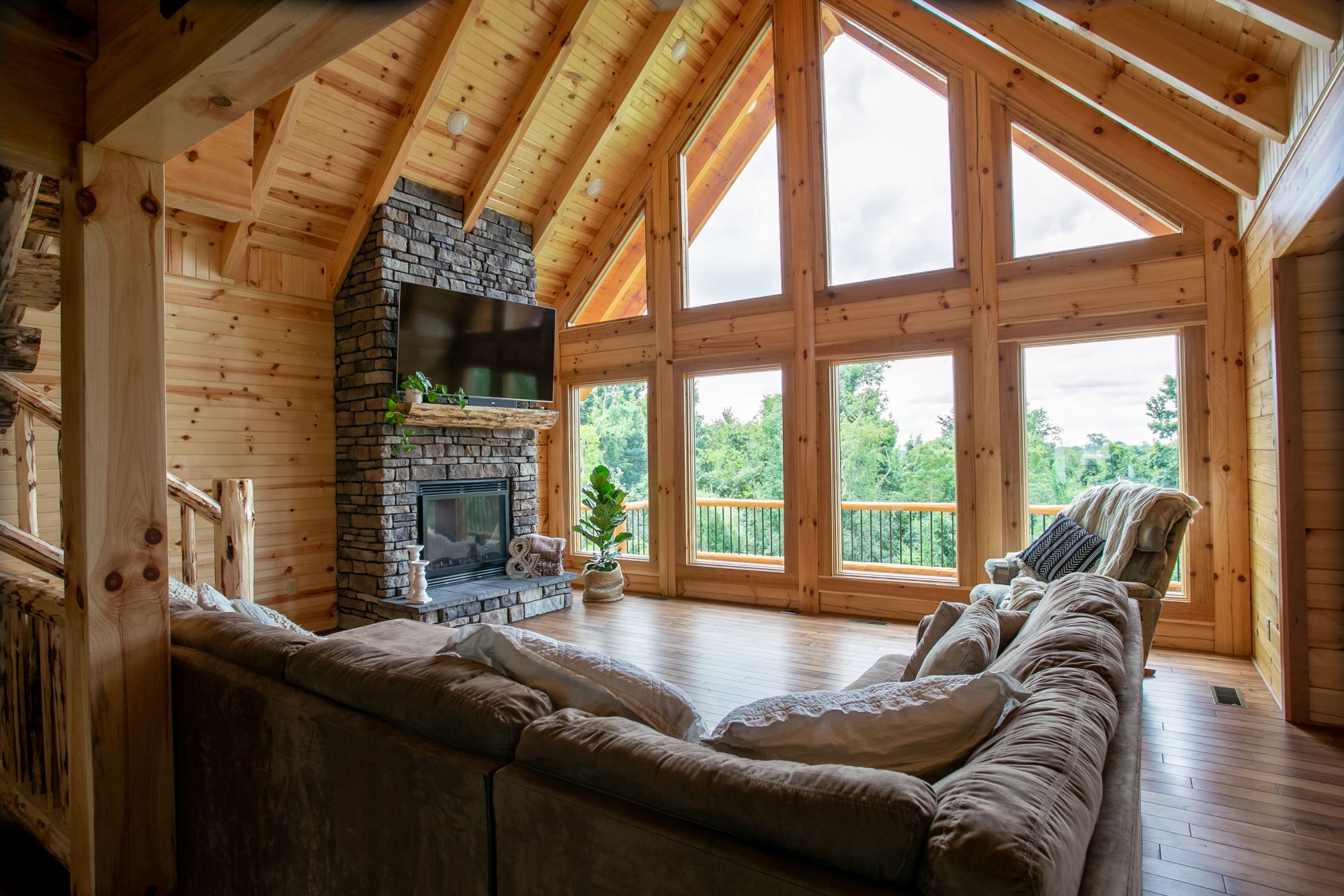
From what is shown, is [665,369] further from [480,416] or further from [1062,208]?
[1062,208]

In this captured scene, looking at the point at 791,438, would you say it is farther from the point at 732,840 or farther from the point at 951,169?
the point at 732,840

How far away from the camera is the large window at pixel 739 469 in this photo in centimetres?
598

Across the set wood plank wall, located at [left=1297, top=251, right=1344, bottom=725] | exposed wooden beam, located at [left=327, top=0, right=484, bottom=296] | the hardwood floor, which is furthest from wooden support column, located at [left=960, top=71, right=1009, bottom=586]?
exposed wooden beam, located at [left=327, top=0, right=484, bottom=296]

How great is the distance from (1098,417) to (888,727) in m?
4.33

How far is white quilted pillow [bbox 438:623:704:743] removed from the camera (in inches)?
56.7

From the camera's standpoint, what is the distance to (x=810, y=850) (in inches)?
37.0

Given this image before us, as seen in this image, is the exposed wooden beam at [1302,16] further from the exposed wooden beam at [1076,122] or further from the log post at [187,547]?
the log post at [187,547]

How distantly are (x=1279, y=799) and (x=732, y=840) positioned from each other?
2.81 metres

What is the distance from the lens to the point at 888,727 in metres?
1.22

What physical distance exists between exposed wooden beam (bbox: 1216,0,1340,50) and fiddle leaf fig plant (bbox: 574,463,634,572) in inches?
191

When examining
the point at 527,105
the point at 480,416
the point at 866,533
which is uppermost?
the point at 527,105

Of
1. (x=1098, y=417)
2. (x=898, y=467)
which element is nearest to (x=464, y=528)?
(x=898, y=467)

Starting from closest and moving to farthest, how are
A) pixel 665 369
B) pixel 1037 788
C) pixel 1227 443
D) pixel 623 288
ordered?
pixel 1037 788 < pixel 1227 443 < pixel 665 369 < pixel 623 288

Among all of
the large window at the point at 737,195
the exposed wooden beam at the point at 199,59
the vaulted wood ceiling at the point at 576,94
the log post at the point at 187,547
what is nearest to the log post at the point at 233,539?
the log post at the point at 187,547
